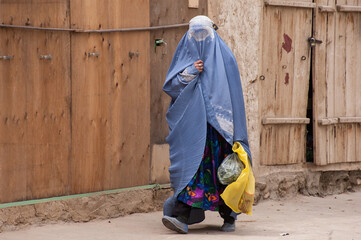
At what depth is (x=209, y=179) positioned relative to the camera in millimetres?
5766

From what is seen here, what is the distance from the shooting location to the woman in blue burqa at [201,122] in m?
5.68

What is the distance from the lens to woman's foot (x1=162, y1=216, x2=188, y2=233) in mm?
5668

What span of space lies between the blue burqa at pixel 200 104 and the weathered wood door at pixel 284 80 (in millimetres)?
1723

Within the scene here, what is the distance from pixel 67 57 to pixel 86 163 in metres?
0.94

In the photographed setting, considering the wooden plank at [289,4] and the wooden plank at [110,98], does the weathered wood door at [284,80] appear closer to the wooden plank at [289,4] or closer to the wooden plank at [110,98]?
the wooden plank at [289,4]

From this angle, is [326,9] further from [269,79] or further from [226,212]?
[226,212]

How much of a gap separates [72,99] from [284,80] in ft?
8.39

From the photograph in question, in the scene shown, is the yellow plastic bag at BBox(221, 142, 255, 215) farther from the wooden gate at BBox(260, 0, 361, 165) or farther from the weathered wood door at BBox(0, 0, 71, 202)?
the wooden gate at BBox(260, 0, 361, 165)

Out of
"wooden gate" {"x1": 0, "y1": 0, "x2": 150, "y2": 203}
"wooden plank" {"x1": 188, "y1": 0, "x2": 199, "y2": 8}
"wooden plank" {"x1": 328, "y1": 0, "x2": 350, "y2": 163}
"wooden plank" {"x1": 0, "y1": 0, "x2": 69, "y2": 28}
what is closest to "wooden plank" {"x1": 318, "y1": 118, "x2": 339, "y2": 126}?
"wooden plank" {"x1": 328, "y1": 0, "x2": 350, "y2": 163}

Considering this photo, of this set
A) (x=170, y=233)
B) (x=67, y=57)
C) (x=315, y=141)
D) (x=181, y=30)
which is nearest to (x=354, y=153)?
(x=315, y=141)

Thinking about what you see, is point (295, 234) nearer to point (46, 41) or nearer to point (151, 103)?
point (151, 103)

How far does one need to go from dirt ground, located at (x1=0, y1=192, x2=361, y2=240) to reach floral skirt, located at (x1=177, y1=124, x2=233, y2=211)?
279mm

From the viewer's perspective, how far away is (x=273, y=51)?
752 cm

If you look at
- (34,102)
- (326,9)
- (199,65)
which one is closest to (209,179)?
(199,65)
